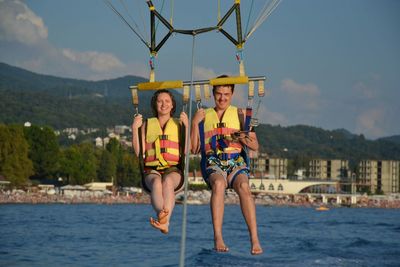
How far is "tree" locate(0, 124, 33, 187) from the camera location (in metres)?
175

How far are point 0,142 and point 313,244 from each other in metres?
88.8

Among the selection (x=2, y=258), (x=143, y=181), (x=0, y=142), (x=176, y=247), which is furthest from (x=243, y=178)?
(x=0, y=142)

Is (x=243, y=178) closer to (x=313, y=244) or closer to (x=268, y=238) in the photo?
(x=313, y=244)

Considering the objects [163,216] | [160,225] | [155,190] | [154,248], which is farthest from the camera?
[154,248]

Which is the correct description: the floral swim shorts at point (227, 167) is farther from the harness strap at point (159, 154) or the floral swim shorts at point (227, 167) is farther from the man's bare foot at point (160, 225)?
the man's bare foot at point (160, 225)

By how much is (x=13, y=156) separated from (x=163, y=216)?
169 meters

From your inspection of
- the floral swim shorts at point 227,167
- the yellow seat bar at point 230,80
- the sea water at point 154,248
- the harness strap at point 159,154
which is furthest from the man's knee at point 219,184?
the sea water at point 154,248

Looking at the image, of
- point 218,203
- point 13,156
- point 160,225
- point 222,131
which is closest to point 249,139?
point 222,131

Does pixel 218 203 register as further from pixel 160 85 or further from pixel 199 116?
pixel 160 85

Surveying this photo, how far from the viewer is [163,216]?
40.1 feet

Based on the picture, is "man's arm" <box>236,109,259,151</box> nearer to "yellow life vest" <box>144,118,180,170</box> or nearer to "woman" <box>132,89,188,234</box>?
"woman" <box>132,89,188,234</box>

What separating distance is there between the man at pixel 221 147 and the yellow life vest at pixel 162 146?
11.5 inches

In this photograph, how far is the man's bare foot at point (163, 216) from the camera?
12186 millimetres

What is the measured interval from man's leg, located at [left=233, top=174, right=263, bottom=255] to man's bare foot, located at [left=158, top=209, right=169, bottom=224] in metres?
1.11
